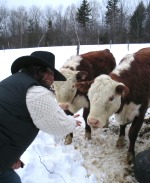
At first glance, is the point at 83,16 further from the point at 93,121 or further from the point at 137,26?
the point at 93,121

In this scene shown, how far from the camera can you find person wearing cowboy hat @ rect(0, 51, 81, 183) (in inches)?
90.4

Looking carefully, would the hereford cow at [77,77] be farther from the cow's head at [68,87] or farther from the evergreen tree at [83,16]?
the evergreen tree at [83,16]

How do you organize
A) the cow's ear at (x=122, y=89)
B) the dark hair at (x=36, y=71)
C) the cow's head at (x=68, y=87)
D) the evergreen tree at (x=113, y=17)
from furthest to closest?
the evergreen tree at (x=113, y=17) → the cow's head at (x=68, y=87) → the cow's ear at (x=122, y=89) → the dark hair at (x=36, y=71)

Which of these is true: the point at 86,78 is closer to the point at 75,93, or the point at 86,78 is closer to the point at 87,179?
the point at 75,93

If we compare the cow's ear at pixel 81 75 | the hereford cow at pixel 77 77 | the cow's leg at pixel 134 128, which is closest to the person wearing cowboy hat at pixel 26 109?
the hereford cow at pixel 77 77

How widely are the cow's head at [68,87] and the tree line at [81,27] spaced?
34715mm

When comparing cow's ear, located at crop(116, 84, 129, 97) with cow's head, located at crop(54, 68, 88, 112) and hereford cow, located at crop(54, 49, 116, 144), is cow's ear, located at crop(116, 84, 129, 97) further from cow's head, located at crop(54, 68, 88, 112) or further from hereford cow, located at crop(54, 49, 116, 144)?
cow's head, located at crop(54, 68, 88, 112)

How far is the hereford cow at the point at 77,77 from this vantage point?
16.4 feet

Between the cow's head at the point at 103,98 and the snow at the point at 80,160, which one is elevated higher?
the cow's head at the point at 103,98

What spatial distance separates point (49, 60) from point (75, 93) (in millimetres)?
2668

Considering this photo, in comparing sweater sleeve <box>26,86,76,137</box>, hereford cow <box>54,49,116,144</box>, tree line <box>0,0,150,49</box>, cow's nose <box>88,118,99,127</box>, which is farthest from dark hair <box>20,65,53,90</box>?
tree line <box>0,0,150,49</box>

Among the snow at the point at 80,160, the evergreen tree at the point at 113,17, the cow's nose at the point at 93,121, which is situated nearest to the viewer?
the cow's nose at the point at 93,121

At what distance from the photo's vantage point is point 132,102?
448 cm

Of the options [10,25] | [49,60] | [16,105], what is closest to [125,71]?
[49,60]
